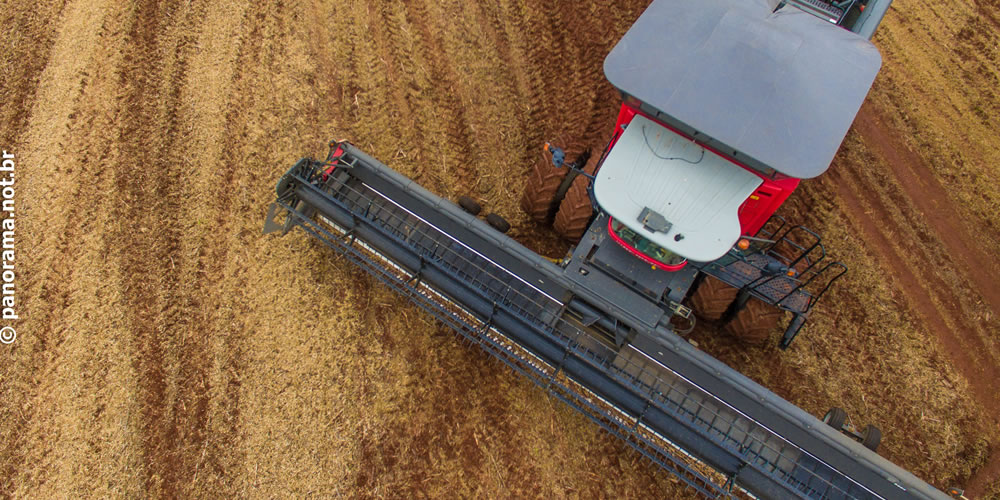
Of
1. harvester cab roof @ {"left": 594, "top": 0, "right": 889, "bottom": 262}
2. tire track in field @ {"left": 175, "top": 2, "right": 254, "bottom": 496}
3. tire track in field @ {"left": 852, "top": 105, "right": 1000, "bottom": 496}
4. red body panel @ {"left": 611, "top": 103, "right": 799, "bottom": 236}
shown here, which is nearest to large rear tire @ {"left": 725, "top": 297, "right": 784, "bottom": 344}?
red body panel @ {"left": 611, "top": 103, "right": 799, "bottom": 236}

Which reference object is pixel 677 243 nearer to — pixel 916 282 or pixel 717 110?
pixel 717 110

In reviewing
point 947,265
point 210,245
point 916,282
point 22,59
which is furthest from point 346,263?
point 947,265

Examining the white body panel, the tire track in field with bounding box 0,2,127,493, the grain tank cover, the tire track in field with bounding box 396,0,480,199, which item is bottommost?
the tire track in field with bounding box 0,2,127,493

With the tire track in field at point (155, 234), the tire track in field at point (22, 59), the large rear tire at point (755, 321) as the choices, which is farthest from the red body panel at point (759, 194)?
the tire track in field at point (22, 59)

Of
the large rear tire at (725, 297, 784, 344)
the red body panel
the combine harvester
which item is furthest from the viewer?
the large rear tire at (725, 297, 784, 344)

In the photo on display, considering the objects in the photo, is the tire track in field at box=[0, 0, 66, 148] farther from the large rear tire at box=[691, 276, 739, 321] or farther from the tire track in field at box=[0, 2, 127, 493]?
the large rear tire at box=[691, 276, 739, 321]

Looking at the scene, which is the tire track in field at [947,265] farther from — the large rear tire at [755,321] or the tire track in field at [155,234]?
the tire track in field at [155,234]
